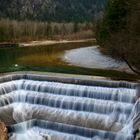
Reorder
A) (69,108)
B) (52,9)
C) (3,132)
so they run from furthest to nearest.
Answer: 1. (52,9)
2. (69,108)
3. (3,132)

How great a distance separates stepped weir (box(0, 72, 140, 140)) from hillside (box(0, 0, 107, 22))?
345 feet

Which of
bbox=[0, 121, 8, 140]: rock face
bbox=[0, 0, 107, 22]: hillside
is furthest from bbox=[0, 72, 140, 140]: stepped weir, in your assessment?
bbox=[0, 0, 107, 22]: hillside

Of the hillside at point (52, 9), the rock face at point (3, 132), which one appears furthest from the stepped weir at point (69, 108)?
the hillside at point (52, 9)

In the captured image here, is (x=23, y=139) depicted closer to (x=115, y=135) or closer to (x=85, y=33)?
(x=115, y=135)

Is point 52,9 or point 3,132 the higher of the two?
point 3,132

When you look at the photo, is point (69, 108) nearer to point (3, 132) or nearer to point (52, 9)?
point (3, 132)

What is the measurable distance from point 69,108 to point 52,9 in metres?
136

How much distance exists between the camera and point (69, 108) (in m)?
21.3

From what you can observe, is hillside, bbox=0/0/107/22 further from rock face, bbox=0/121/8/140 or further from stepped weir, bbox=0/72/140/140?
rock face, bbox=0/121/8/140

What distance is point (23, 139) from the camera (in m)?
20.2

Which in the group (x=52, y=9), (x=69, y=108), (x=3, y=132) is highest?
(x=69, y=108)

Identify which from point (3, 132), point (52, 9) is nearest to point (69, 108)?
point (3, 132)

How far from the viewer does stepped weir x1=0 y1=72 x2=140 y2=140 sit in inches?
761

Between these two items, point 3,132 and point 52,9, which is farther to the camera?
point 52,9
